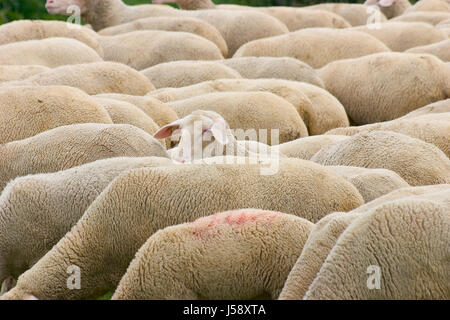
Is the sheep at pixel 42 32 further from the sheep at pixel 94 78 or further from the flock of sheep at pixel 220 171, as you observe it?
the sheep at pixel 94 78

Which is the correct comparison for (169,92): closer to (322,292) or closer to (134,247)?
(134,247)

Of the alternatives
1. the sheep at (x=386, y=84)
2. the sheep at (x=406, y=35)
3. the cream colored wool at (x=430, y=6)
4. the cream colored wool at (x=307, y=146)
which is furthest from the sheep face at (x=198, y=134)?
the cream colored wool at (x=430, y=6)

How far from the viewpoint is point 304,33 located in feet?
27.4

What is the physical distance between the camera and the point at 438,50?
7.94m

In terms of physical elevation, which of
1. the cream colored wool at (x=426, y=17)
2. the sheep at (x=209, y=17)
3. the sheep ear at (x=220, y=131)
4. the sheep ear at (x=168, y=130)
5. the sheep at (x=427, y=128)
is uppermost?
the sheep ear at (x=220, y=131)

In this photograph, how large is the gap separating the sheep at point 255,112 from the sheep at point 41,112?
0.92 m

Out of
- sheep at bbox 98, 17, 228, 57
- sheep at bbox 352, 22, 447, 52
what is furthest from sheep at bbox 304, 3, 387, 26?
sheep at bbox 98, 17, 228, 57

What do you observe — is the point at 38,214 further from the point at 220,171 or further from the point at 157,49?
the point at 157,49

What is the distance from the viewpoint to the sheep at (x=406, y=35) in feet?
28.6

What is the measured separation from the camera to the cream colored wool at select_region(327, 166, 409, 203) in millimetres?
4012

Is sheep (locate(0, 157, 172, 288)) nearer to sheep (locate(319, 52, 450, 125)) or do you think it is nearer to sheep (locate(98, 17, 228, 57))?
sheep (locate(319, 52, 450, 125))

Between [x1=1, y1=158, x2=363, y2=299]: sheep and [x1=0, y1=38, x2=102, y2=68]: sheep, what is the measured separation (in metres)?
3.78

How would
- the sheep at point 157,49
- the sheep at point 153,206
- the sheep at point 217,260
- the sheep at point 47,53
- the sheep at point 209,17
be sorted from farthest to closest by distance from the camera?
the sheep at point 209,17 < the sheep at point 157,49 < the sheep at point 47,53 < the sheep at point 153,206 < the sheep at point 217,260

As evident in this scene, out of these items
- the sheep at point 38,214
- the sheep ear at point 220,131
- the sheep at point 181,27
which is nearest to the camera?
the sheep at point 38,214
